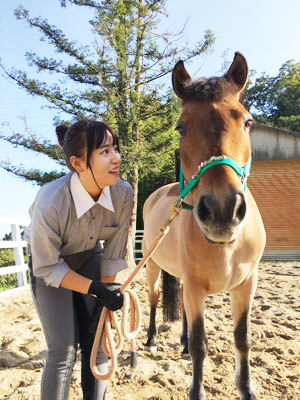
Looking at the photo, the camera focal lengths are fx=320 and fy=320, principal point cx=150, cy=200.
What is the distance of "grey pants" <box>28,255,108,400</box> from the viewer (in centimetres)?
172

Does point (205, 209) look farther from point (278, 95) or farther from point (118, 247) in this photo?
point (278, 95)

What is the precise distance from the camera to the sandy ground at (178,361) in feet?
8.11

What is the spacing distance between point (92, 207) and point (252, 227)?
1107 mm

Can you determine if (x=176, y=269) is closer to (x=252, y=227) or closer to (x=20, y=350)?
(x=252, y=227)

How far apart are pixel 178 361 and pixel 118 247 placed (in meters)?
1.59

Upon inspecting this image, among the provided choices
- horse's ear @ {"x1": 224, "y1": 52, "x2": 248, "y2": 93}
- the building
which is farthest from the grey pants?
the building

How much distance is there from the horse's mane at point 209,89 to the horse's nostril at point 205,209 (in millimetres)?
624

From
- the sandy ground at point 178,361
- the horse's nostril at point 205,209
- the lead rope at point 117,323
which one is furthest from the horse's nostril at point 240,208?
the sandy ground at point 178,361

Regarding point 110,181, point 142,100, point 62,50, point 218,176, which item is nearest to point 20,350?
point 110,181

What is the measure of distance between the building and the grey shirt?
934cm

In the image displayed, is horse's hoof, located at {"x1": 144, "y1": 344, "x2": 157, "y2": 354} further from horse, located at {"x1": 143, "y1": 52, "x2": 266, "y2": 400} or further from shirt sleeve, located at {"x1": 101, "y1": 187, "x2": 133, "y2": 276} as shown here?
shirt sleeve, located at {"x1": 101, "y1": 187, "x2": 133, "y2": 276}

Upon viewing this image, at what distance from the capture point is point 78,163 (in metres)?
1.86

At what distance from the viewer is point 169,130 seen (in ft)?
34.8

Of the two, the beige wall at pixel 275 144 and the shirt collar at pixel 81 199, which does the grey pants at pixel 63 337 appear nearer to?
the shirt collar at pixel 81 199
